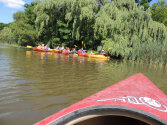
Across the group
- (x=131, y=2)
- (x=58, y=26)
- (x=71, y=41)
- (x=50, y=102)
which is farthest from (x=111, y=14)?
(x=50, y=102)

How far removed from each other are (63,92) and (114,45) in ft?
34.6

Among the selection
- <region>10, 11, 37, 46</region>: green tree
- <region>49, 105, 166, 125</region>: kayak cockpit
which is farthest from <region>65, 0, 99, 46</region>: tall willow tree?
<region>49, 105, 166, 125</region>: kayak cockpit

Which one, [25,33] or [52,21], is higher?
[52,21]

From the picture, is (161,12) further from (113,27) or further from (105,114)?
(105,114)

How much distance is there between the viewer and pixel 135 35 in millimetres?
13727

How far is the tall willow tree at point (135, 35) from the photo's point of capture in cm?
1267

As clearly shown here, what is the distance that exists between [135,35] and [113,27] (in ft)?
7.05

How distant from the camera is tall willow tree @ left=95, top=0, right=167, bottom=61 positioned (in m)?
12.7

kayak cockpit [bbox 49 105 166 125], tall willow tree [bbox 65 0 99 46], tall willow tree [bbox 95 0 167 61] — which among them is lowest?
kayak cockpit [bbox 49 105 166 125]

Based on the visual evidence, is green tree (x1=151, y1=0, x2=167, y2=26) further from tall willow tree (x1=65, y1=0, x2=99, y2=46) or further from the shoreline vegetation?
tall willow tree (x1=65, y1=0, x2=99, y2=46)

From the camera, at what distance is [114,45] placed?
13.9 m

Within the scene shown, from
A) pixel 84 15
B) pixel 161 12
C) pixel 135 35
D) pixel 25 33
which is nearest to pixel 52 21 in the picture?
pixel 84 15

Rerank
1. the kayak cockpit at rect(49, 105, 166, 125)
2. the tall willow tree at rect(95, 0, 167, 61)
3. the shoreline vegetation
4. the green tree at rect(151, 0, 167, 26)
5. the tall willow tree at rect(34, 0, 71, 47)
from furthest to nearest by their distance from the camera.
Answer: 1. the green tree at rect(151, 0, 167, 26)
2. the tall willow tree at rect(34, 0, 71, 47)
3. the shoreline vegetation
4. the tall willow tree at rect(95, 0, 167, 61)
5. the kayak cockpit at rect(49, 105, 166, 125)

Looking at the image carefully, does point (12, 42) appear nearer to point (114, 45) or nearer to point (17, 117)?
point (114, 45)
